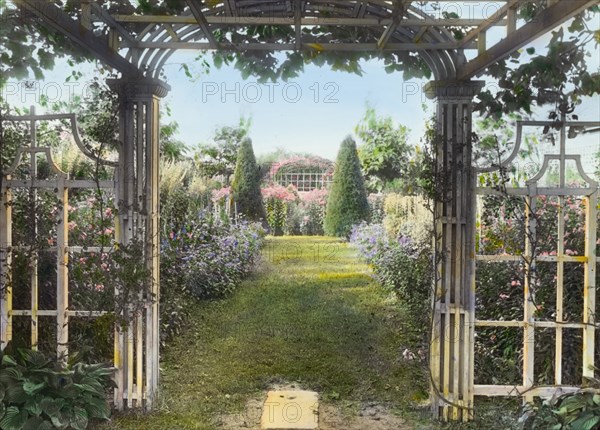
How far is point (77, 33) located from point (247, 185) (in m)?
2.58

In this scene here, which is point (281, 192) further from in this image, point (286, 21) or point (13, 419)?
point (13, 419)

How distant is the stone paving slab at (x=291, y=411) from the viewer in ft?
11.1

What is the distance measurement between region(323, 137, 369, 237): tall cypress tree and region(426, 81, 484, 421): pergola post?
1.49 m

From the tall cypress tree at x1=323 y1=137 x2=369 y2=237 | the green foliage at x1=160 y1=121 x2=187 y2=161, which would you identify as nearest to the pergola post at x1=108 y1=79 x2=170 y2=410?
the green foliage at x1=160 y1=121 x2=187 y2=161

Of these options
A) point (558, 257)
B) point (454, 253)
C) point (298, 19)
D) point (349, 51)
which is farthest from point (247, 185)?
point (558, 257)

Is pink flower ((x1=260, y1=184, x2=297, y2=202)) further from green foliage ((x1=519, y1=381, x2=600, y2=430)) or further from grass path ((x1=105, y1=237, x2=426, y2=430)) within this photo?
green foliage ((x1=519, y1=381, x2=600, y2=430))

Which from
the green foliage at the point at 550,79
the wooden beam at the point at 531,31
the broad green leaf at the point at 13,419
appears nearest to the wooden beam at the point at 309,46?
the wooden beam at the point at 531,31

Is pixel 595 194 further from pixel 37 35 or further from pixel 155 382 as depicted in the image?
pixel 37 35

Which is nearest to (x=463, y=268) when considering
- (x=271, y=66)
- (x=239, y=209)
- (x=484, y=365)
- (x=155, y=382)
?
(x=484, y=365)

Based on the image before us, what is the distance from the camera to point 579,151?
3.39 metres

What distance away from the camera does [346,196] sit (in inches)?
186

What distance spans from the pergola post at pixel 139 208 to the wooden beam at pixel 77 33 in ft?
0.47

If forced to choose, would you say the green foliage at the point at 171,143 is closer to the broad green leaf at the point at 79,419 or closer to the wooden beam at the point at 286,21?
the wooden beam at the point at 286,21

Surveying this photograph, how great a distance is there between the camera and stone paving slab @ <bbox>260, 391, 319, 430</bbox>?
338cm
